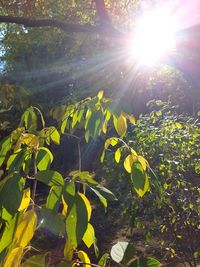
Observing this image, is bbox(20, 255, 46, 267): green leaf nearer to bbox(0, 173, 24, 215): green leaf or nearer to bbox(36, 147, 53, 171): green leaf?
bbox(0, 173, 24, 215): green leaf

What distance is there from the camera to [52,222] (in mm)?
760

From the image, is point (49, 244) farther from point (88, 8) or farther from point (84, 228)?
point (88, 8)

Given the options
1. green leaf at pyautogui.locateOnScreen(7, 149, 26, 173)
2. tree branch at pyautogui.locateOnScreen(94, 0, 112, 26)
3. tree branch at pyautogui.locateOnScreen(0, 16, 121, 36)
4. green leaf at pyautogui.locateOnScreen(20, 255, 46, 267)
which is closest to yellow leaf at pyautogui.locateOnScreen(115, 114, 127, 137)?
green leaf at pyautogui.locateOnScreen(7, 149, 26, 173)

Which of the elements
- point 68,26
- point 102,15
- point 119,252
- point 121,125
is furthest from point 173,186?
point 102,15

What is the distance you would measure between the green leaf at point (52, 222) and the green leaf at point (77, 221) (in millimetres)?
13

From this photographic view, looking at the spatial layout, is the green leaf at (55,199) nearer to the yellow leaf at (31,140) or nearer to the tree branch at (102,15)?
the yellow leaf at (31,140)

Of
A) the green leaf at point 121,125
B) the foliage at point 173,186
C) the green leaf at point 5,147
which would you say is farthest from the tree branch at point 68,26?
the green leaf at point 5,147

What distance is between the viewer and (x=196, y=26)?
4414 millimetres

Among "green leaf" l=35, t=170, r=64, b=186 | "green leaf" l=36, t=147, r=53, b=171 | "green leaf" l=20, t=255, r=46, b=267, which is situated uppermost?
"green leaf" l=35, t=170, r=64, b=186

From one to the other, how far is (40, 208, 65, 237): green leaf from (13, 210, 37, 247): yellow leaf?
0.05 ft

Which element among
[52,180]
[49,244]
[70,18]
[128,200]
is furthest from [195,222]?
[70,18]

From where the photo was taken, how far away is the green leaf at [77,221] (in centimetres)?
74

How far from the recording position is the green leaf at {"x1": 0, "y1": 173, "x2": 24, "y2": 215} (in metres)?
0.77

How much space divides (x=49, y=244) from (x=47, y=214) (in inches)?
195
